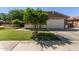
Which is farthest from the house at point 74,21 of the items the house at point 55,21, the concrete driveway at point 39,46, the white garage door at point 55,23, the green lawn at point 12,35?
the concrete driveway at point 39,46

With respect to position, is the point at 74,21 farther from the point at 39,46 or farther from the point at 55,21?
the point at 39,46

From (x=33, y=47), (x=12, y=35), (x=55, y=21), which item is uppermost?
(x=55, y=21)

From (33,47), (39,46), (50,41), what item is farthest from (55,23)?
(33,47)

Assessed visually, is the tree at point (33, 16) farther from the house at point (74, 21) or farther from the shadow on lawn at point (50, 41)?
the house at point (74, 21)

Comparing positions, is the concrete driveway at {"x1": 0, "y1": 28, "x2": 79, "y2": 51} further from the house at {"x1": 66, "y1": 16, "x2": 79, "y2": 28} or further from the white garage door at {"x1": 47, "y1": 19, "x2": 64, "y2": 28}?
the house at {"x1": 66, "y1": 16, "x2": 79, "y2": 28}

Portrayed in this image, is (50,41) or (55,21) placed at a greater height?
(55,21)

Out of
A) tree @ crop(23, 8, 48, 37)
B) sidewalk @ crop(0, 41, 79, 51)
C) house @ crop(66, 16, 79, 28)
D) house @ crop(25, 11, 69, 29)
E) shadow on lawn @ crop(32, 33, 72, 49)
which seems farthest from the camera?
house @ crop(66, 16, 79, 28)

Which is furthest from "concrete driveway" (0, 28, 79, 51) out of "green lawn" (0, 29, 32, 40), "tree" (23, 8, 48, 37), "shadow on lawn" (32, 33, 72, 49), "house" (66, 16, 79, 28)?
"house" (66, 16, 79, 28)
